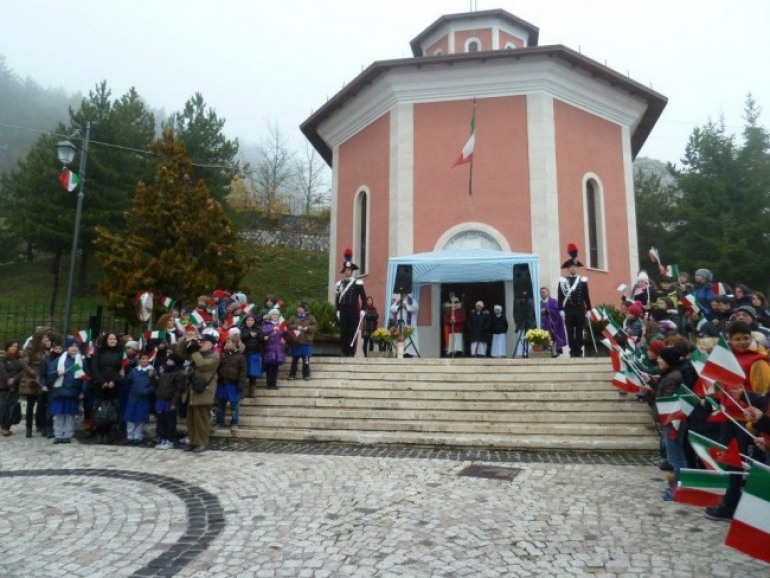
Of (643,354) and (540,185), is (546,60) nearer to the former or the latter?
(540,185)

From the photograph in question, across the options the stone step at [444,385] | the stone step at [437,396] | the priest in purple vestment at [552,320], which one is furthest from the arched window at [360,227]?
the stone step at [437,396]

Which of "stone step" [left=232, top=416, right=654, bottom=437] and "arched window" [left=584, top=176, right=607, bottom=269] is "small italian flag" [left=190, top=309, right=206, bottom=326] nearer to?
"stone step" [left=232, top=416, right=654, bottom=437]

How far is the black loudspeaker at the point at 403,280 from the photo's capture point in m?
13.7

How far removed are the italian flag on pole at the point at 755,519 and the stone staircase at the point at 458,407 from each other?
487 centimetres

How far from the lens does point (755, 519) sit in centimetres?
285

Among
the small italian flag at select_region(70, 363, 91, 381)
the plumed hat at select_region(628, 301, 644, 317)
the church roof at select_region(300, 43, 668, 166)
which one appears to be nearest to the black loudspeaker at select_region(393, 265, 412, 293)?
the plumed hat at select_region(628, 301, 644, 317)

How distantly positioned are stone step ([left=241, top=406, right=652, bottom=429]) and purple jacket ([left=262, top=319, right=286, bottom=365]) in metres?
0.92

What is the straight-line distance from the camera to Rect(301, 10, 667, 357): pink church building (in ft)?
49.4

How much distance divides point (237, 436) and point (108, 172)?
1870 cm

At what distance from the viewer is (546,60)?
1516 centimetres

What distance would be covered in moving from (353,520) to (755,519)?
120 inches

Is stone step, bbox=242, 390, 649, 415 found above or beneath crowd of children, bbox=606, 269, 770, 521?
beneath

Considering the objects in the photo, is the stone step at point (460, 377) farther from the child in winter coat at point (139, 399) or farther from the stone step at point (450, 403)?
the child in winter coat at point (139, 399)

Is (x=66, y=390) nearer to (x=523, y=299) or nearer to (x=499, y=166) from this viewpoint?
(x=523, y=299)
